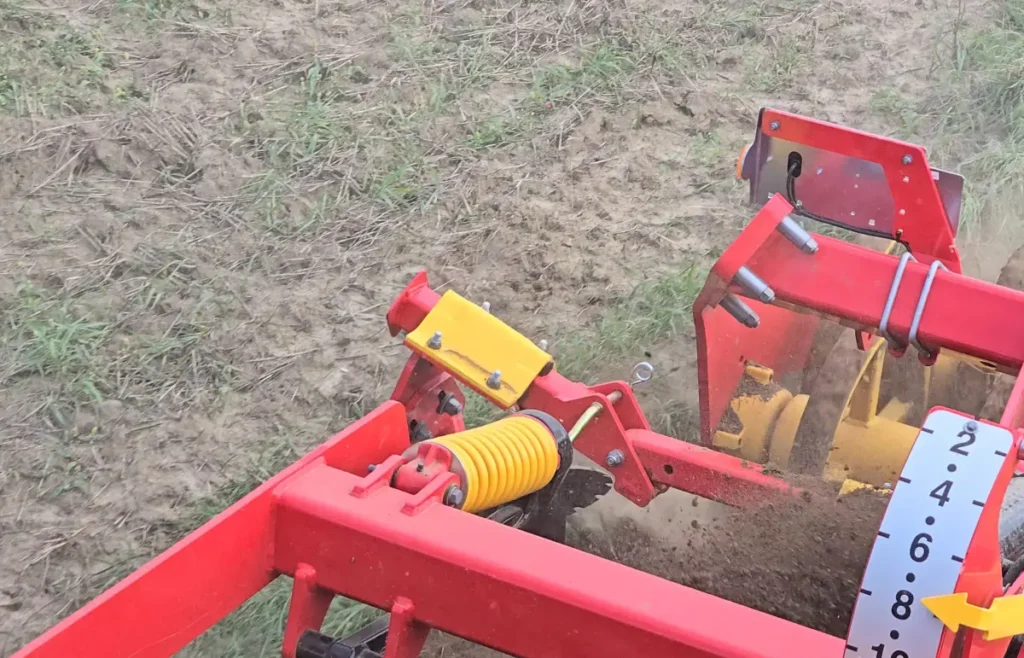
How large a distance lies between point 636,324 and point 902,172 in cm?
146

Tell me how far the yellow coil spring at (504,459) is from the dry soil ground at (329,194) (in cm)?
103

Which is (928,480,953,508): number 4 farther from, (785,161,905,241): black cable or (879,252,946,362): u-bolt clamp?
(785,161,905,241): black cable

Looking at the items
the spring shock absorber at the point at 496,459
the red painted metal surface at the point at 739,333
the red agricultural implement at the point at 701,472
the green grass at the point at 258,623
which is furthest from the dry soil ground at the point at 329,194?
the spring shock absorber at the point at 496,459

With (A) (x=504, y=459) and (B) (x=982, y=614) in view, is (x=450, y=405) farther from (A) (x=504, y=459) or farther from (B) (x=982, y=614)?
(B) (x=982, y=614)

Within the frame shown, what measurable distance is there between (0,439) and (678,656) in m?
2.59

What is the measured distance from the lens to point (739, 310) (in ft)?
9.02

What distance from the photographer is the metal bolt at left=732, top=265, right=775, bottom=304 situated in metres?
2.65

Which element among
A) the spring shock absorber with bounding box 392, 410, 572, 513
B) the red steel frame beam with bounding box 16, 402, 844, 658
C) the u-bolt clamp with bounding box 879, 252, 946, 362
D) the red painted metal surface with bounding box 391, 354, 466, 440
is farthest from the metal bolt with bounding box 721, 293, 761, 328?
the red steel frame beam with bounding box 16, 402, 844, 658

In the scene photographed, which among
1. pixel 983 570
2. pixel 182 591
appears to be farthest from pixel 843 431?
pixel 182 591

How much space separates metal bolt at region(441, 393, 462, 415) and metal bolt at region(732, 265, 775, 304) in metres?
0.74

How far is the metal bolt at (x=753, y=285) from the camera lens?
2.65 m

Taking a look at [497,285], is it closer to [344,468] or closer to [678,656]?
[344,468]

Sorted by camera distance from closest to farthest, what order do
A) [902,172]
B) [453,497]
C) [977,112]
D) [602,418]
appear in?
[453,497], [602,418], [902,172], [977,112]

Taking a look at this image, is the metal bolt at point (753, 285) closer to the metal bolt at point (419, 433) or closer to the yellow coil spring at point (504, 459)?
the yellow coil spring at point (504, 459)
